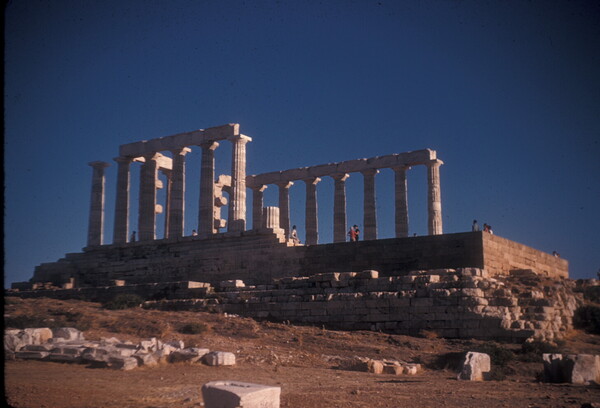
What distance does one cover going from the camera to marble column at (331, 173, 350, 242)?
122 feet

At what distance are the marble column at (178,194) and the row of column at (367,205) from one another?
4606 mm

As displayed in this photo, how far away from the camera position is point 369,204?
1432 inches

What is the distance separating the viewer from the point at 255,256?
28172 millimetres

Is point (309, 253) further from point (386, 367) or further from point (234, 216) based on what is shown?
point (386, 367)

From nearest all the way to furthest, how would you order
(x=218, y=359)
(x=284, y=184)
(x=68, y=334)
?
1. (x=218, y=359)
2. (x=68, y=334)
3. (x=284, y=184)

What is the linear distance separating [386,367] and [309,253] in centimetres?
1225

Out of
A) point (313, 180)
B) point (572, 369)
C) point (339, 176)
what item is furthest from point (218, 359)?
point (313, 180)

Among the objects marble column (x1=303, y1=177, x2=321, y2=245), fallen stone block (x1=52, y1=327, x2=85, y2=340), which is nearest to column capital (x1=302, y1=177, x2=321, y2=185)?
marble column (x1=303, y1=177, x2=321, y2=245)

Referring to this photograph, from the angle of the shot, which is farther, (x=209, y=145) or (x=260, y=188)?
(x=260, y=188)

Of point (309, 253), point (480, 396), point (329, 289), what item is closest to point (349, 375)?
point (480, 396)

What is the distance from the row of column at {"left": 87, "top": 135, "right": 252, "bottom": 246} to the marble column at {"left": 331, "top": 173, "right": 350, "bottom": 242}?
7023mm

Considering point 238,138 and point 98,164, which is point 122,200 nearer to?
point 98,164

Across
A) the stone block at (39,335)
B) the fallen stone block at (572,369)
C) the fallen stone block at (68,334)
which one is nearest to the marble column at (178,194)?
the fallen stone block at (68,334)

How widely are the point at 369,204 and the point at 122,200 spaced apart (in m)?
14.8
